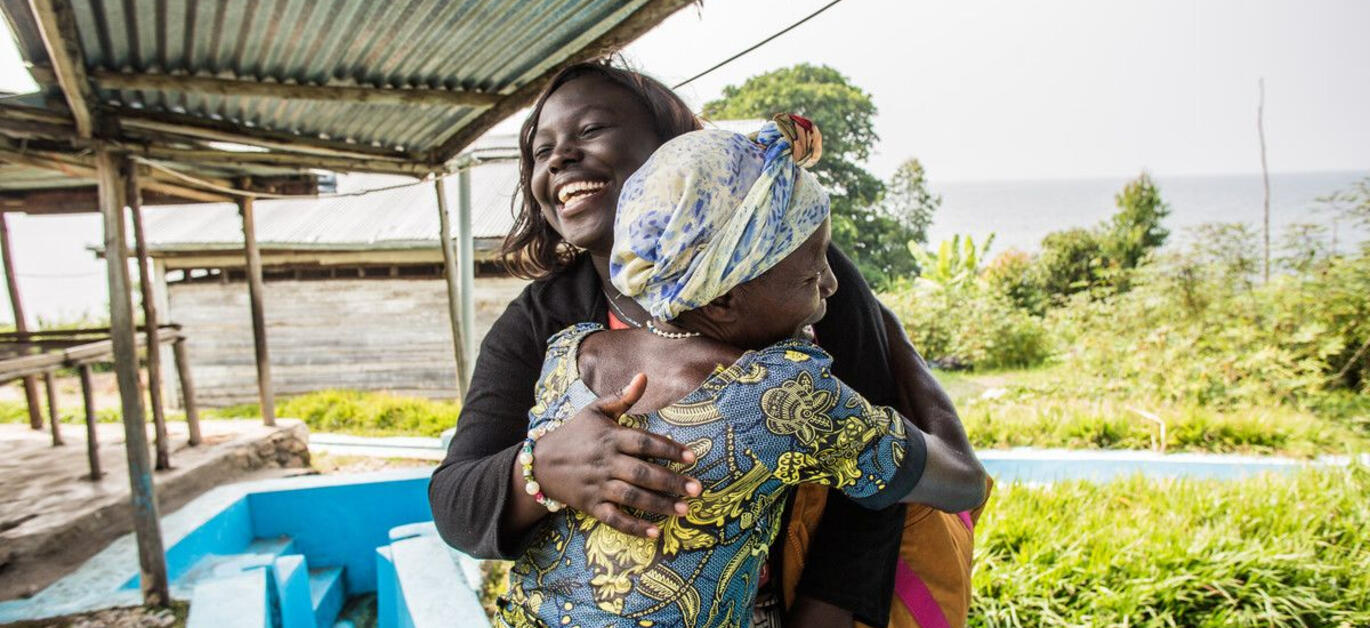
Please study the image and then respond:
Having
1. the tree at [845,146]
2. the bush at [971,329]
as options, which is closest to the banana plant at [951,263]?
the bush at [971,329]

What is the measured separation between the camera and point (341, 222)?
1180cm

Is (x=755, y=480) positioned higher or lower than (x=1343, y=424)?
higher

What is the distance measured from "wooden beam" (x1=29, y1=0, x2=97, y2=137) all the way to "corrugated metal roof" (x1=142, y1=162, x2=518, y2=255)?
724cm

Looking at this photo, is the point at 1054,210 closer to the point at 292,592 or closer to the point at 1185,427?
the point at 1185,427

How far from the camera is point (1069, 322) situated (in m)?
14.2

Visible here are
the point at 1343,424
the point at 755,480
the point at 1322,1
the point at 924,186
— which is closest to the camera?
the point at 755,480

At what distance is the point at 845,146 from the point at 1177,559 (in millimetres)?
20944

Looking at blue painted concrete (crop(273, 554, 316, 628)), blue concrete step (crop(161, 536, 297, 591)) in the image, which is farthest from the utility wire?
blue concrete step (crop(161, 536, 297, 591))

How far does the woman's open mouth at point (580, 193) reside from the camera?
1.40 meters

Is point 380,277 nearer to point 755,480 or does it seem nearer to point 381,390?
point 381,390

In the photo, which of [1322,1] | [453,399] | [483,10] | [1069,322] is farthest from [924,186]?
[1322,1]

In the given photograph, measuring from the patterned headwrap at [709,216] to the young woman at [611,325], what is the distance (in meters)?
0.31

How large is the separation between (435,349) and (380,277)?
4.91 ft

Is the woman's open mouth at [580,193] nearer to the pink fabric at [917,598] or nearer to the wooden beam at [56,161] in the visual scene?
the pink fabric at [917,598]
